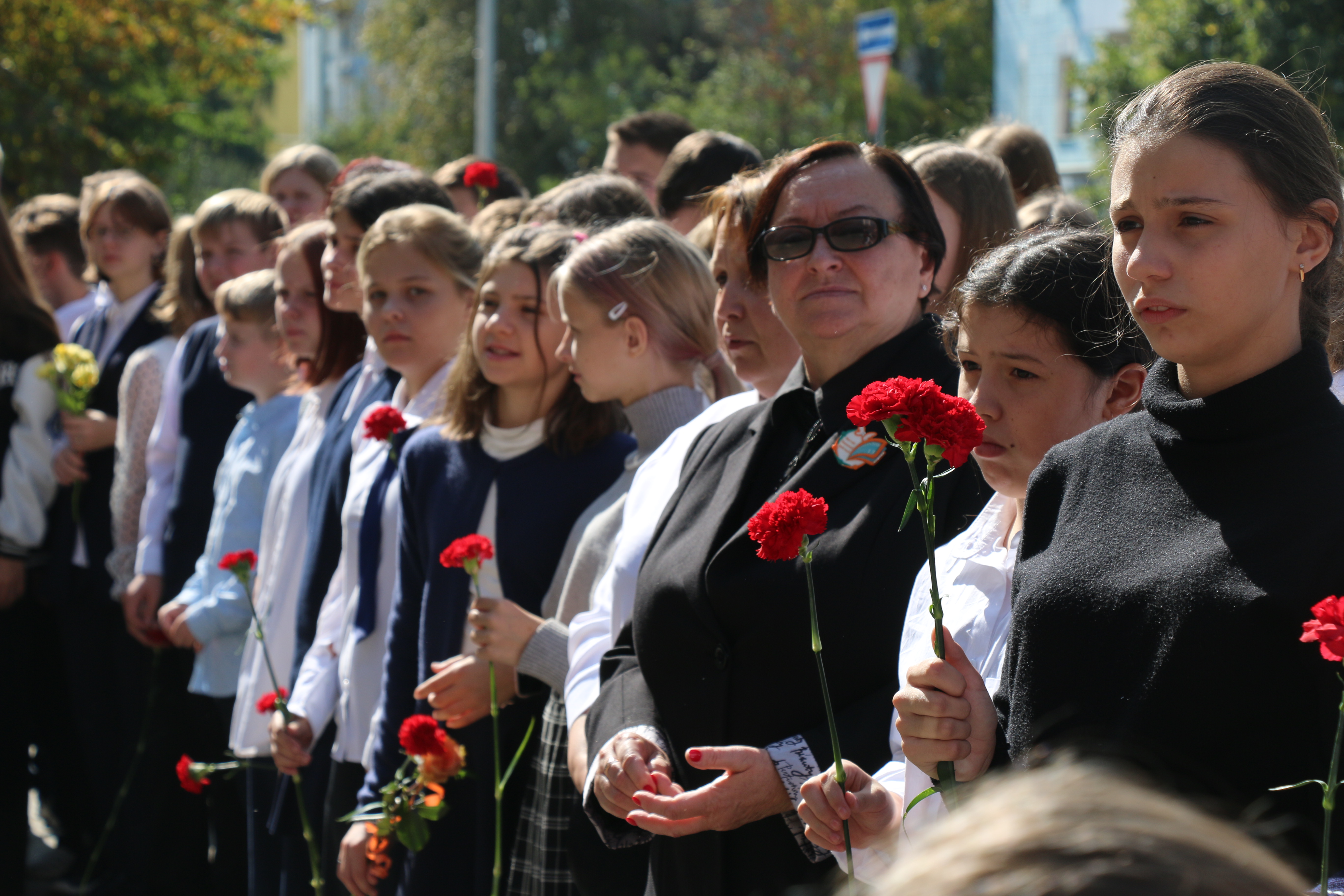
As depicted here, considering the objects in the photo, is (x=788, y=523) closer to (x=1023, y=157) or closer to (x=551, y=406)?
(x=551, y=406)

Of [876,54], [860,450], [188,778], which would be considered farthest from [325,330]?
[876,54]

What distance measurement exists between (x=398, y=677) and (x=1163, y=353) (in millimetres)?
2375

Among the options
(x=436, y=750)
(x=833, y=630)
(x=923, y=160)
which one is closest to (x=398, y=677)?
(x=436, y=750)

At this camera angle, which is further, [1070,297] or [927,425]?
[1070,297]

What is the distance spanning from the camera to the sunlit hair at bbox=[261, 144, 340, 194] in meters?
6.71

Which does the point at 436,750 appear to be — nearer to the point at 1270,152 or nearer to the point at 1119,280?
the point at 1119,280

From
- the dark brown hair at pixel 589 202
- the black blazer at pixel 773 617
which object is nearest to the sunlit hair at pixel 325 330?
the dark brown hair at pixel 589 202

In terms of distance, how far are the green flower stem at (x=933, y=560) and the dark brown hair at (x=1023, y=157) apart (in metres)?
3.29

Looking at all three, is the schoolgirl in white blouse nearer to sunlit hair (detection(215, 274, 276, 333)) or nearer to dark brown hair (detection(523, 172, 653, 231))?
dark brown hair (detection(523, 172, 653, 231))

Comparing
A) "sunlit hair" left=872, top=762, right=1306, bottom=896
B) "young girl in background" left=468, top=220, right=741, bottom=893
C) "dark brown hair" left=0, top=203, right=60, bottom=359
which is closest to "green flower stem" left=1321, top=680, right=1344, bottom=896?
A: "sunlit hair" left=872, top=762, right=1306, bottom=896

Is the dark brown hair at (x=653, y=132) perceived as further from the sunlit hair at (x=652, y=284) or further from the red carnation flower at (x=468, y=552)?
the red carnation flower at (x=468, y=552)

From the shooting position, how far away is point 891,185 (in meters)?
2.77

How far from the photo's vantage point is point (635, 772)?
2428 mm

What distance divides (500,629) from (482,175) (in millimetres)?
3133
